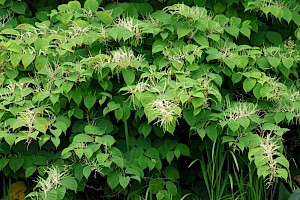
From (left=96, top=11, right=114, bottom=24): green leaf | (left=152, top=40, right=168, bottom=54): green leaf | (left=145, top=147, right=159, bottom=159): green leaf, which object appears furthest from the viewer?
(left=96, top=11, right=114, bottom=24): green leaf

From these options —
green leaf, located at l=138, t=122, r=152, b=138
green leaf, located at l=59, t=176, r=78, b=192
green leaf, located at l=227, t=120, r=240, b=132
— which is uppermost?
green leaf, located at l=227, t=120, r=240, b=132

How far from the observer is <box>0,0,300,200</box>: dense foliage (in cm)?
334

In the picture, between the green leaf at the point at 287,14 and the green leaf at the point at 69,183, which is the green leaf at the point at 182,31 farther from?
the green leaf at the point at 69,183

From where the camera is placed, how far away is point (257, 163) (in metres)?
3.23

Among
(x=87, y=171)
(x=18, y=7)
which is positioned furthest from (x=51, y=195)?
(x=18, y=7)

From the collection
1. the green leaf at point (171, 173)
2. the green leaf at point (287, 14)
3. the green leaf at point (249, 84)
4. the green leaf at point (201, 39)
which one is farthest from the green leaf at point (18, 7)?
the green leaf at point (287, 14)

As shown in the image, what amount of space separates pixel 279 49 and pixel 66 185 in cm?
151

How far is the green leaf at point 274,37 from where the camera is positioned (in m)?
4.03

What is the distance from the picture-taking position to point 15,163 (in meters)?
3.47

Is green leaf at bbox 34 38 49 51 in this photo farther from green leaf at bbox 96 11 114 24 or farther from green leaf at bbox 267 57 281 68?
green leaf at bbox 267 57 281 68

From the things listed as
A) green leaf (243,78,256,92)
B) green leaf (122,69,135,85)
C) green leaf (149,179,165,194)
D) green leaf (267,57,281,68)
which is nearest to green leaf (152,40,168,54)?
green leaf (122,69,135,85)

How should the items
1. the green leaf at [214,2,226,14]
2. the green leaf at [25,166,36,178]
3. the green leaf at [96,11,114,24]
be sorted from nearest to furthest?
the green leaf at [25,166,36,178], the green leaf at [96,11,114,24], the green leaf at [214,2,226,14]

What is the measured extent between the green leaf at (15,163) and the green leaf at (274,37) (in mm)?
1704

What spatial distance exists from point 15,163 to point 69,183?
0.38 m
